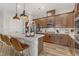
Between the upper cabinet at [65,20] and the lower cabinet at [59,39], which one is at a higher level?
the upper cabinet at [65,20]

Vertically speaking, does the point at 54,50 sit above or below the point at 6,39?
below

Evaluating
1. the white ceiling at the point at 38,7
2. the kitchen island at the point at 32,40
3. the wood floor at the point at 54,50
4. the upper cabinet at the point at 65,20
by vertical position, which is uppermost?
the white ceiling at the point at 38,7

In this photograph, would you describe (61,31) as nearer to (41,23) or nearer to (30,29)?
(41,23)

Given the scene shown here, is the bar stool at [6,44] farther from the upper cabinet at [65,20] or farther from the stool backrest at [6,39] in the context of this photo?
the upper cabinet at [65,20]

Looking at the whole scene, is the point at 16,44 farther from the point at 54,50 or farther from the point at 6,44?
the point at 54,50

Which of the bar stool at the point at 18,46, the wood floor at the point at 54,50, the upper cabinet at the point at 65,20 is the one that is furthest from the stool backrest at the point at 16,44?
the upper cabinet at the point at 65,20

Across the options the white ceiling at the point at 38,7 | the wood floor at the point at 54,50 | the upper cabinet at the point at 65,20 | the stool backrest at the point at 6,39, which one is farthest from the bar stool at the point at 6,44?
the upper cabinet at the point at 65,20

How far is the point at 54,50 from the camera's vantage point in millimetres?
1728

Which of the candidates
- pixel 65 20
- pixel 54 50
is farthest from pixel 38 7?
pixel 54 50

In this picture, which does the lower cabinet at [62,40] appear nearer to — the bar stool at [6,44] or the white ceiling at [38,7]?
the white ceiling at [38,7]

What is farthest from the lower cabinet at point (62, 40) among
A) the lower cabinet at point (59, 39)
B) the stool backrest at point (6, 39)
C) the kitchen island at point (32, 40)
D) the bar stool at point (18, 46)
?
the stool backrest at point (6, 39)

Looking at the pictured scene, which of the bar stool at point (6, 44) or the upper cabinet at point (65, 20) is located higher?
the upper cabinet at point (65, 20)

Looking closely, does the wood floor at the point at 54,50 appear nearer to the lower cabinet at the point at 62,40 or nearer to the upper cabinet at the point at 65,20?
the lower cabinet at the point at 62,40

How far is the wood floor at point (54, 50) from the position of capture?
169cm
